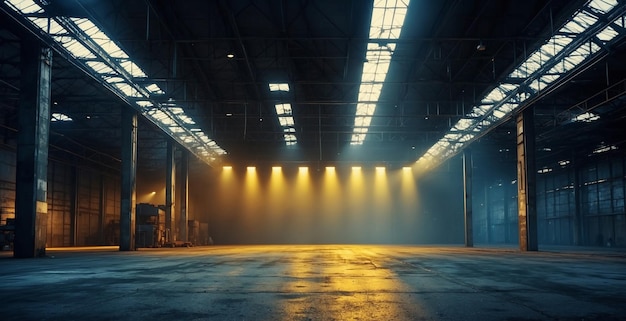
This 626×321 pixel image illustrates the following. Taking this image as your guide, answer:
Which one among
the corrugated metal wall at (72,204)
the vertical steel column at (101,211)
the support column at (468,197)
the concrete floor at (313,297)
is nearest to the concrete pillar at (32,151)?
the concrete floor at (313,297)

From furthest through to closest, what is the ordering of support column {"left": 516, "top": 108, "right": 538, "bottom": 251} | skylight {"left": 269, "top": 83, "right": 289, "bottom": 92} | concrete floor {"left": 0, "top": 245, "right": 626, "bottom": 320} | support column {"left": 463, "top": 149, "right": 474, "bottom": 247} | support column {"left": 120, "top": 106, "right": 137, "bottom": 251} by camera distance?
support column {"left": 463, "top": 149, "right": 474, "bottom": 247} < skylight {"left": 269, "top": 83, "right": 289, "bottom": 92} < support column {"left": 120, "top": 106, "right": 137, "bottom": 251} < support column {"left": 516, "top": 108, "right": 538, "bottom": 251} < concrete floor {"left": 0, "top": 245, "right": 626, "bottom": 320}

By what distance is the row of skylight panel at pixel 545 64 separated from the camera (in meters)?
19.1

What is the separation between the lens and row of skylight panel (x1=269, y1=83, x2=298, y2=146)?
29.2 metres

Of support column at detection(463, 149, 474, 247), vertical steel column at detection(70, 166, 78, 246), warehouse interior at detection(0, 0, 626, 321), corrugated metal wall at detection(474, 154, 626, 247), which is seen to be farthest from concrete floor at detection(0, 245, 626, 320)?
vertical steel column at detection(70, 166, 78, 246)

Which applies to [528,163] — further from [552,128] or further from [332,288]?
[332,288]

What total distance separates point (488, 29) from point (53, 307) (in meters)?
19.9

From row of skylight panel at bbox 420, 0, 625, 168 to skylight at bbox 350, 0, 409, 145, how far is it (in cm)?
589

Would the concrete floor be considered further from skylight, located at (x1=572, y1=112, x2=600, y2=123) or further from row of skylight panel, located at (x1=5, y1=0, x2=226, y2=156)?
skylight, located at (x1=572, y1=112, x2=600, y2=123)

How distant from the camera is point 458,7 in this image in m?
19.6

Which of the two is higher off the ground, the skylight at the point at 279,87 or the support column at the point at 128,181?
the skylight at the point at 279,87

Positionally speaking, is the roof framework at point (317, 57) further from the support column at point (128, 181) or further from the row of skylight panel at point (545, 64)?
the support column at point (128, 181)

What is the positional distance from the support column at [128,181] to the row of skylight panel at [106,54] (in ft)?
4.01

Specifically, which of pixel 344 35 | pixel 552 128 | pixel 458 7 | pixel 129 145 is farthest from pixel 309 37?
pixel 552 128

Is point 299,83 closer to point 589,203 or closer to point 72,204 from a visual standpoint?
point 72,204
